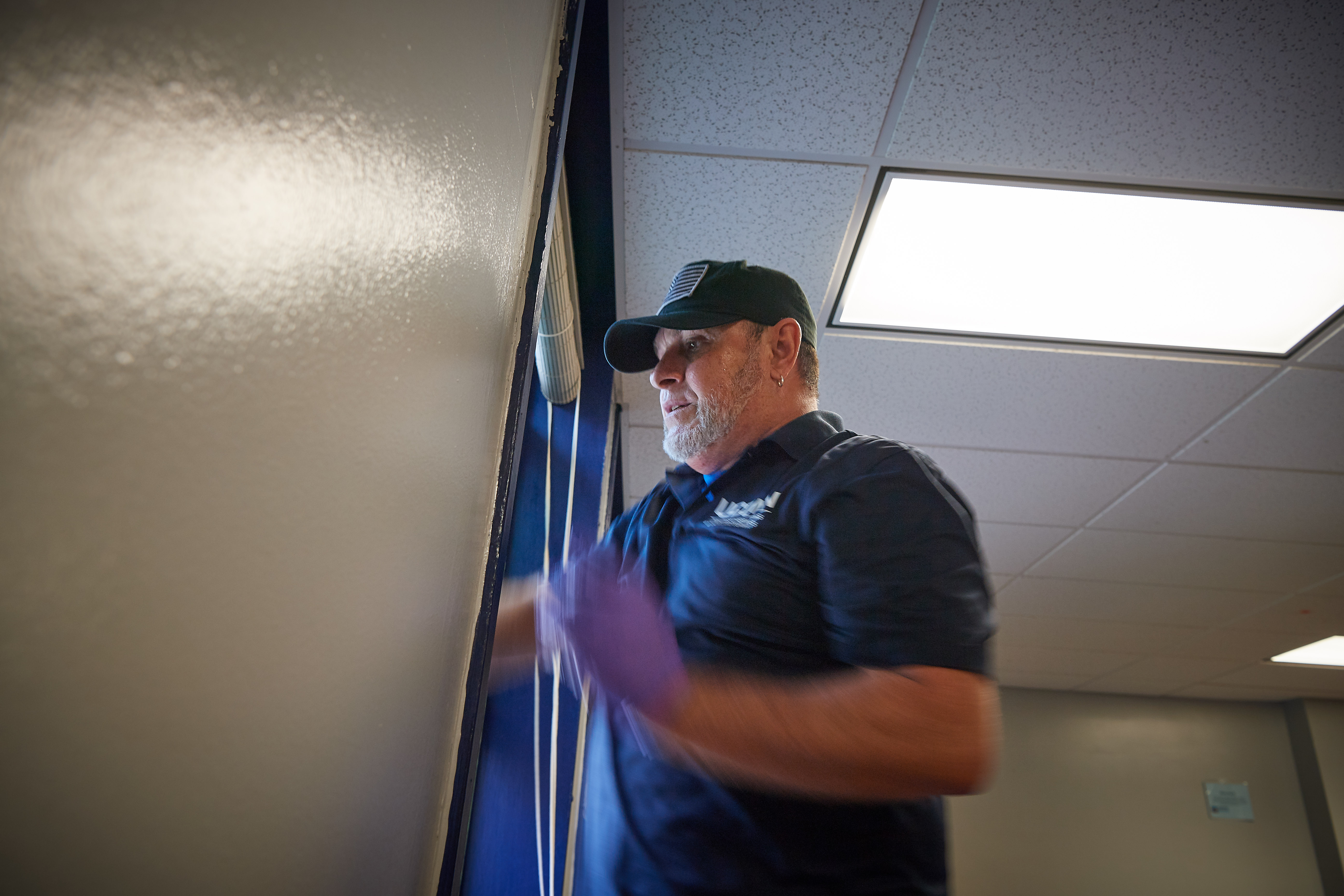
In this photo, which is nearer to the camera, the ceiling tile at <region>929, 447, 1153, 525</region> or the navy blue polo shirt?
the navy blue polo shirt

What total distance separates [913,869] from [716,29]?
4.28 ft

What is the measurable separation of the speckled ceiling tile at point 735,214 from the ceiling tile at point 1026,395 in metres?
0.39

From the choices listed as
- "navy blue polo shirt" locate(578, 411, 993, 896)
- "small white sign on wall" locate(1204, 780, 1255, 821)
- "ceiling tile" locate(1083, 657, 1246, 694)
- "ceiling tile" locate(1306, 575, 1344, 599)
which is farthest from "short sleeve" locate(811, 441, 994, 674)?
"small white sign on wall" locate(1204, 780, 1255, 821)

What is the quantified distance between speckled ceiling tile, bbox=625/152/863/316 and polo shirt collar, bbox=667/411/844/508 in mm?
717

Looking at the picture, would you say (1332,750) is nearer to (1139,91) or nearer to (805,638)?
(1139,91)

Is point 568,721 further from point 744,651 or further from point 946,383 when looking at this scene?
point 946,383

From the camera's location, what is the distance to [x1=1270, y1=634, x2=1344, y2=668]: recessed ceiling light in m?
4.02

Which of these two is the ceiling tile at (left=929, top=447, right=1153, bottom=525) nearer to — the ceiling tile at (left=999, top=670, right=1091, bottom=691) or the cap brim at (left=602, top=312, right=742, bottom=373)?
the cap brim at (left=602, top=312, right=742, bottom=373)

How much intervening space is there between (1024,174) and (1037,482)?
5.10 ft

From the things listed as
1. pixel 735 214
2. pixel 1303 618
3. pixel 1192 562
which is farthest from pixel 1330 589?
pixel 735 214

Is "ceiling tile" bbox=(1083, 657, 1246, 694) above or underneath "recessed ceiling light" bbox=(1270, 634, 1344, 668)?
underneath

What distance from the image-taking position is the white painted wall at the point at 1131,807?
4.88 meters

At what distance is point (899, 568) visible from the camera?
0.70 metres

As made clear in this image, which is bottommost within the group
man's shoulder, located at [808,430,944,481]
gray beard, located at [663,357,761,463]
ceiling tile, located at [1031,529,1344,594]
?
man's shoulder, located at [808,430,944,481]
